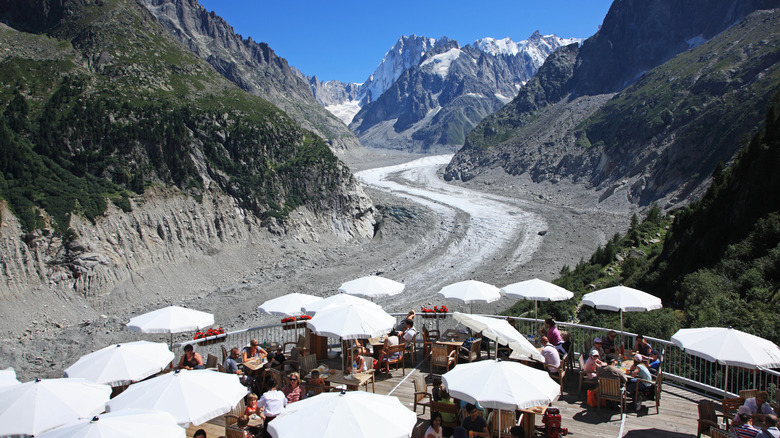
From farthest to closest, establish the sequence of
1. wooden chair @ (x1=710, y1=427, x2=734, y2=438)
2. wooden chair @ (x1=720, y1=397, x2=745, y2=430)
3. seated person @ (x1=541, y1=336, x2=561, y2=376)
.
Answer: seated person @ (x1=541, y1=336, x2=561, y2=376) < wooden chair @ (x1=720, y1=397, x2=745, y2=430) < wooden chair @ (x1=710, y1=427, x2=734, y2=438)

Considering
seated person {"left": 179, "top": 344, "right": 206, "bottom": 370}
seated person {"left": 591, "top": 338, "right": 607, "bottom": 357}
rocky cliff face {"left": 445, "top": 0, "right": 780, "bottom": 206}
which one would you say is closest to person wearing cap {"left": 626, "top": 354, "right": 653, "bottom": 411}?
seated person {"left": 591, "top": 338, "right": 607, "bottom": 357}

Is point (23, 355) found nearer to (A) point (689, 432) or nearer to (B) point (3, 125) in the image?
(B) point (3, 125)

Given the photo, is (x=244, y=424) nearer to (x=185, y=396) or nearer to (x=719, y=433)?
(x=185, y=396)

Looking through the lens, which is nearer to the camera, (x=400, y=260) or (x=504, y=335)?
(x=504, y=335)

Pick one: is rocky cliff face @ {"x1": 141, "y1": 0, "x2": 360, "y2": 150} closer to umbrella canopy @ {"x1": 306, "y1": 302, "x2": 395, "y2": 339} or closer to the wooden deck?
umbrella canopy @ {"x1": 306, "y1": 302, "x2": 395, "y2": 339}

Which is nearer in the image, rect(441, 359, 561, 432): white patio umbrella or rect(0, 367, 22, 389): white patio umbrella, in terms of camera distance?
rect(441, 359, 561, 432): white patio umbrella

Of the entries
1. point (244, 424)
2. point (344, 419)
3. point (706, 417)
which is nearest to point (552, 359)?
point (706, 417)

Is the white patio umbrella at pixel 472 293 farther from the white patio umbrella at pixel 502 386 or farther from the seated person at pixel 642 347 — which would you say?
the white patio umbrella at pixel 502 386

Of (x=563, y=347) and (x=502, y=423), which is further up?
(x=563, y=347)
